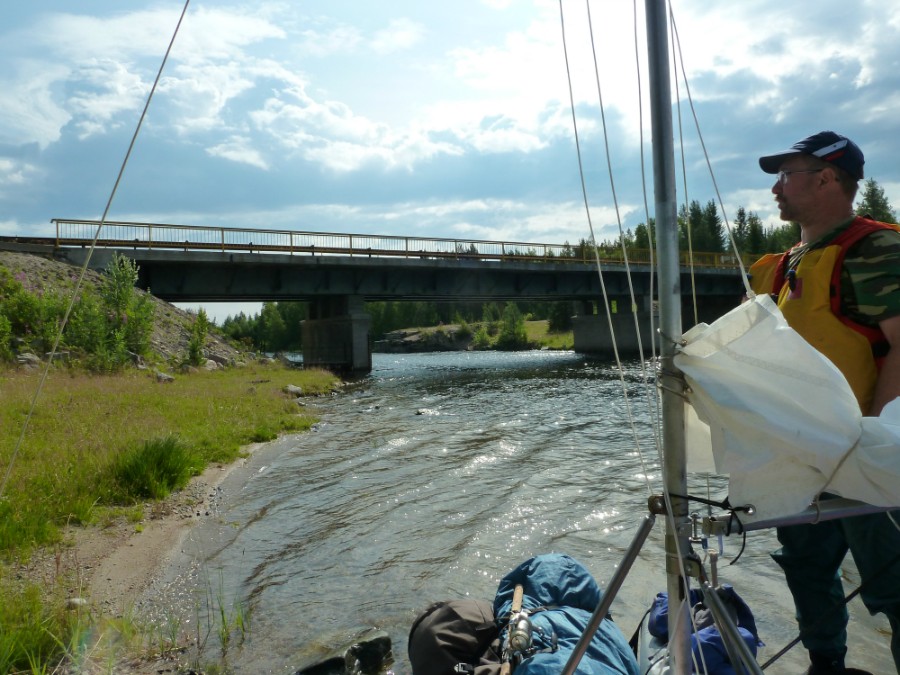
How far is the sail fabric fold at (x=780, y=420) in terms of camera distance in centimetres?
211

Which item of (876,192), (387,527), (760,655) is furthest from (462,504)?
(876,192)

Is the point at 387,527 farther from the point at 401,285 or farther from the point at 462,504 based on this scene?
the point at 401,285

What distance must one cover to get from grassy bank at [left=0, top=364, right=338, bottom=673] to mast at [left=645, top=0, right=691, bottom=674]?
3775 millimetres

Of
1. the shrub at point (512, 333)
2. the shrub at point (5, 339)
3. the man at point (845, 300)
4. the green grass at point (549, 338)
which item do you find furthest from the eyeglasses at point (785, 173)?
the shrub at point (512, 333)

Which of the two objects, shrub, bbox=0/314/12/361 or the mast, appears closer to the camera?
the mast

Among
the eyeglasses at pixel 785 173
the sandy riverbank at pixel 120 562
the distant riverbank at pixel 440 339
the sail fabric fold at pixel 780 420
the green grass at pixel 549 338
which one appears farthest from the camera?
the distant riverbank at pixel 440 339

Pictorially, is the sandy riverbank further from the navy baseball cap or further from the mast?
the navy baseball cap

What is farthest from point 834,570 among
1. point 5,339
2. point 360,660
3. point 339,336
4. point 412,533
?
point 339,336

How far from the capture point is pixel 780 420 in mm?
2129

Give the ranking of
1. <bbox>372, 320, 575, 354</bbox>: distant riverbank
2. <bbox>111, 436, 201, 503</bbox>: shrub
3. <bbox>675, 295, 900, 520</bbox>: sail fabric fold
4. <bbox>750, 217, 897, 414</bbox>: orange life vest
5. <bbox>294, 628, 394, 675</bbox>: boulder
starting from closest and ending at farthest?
<bbox>675, 295, 900, 520</bbox>: sail fabric fold < <bbox>750, 217, 897, 414</bbox>: orange life vest < <bbox>294, 628, 394, 675</bbox>: boulder < <bbox>111, 436, 201, 503</bbox>: shrub < <bbox>372, 320, 575, 354</bbox>: distant riverbank

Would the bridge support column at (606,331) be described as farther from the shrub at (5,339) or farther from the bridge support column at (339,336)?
the shrub at (5,339)

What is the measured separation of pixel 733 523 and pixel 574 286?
149 feet

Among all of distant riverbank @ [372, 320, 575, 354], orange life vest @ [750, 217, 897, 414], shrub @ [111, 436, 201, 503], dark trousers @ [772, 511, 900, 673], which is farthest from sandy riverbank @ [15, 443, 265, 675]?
distant riverbank @ [372, 320, 575, 354]

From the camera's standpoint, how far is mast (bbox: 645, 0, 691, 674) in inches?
92.8
